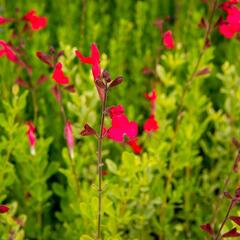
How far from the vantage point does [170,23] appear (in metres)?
4.18

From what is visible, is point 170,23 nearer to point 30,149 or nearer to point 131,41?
point 131,41

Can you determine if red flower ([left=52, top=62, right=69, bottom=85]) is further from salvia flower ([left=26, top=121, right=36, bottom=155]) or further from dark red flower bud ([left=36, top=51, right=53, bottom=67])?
salvia flower ([left=26, top=121, right=36, bottom=155])

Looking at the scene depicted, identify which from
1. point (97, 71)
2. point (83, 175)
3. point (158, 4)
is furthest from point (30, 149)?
point (158, 4)

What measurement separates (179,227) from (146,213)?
243 millimetres

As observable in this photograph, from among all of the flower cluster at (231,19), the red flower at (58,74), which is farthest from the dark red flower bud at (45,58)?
the flower cluster at (231,19)

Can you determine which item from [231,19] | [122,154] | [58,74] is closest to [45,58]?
[58,74]

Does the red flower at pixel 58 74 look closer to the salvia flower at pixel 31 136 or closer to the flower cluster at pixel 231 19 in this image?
the salvia flower at pixel 31 136

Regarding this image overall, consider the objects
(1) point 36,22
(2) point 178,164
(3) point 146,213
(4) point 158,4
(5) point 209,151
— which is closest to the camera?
(3) point 146,213

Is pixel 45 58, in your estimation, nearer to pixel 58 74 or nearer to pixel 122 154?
pixel 58 74

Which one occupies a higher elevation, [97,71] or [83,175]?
[97,71]

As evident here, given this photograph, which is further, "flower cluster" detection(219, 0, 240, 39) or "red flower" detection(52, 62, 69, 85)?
"flower cluster" detection(219, 0, 240, 39)

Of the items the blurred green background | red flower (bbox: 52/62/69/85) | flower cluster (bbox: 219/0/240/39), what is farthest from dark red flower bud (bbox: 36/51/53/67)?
flower cluster (bbox: 219/0/240/39)

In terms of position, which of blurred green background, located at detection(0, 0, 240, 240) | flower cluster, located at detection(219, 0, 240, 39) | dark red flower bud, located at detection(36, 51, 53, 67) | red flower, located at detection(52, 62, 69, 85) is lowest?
blurred green background, located at detection(0, 0, 240, 240)

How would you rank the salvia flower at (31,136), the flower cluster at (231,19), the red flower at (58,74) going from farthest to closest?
the salvia flower at (31,136), the flower cluster at (231,19), the red flower at (58,74)
